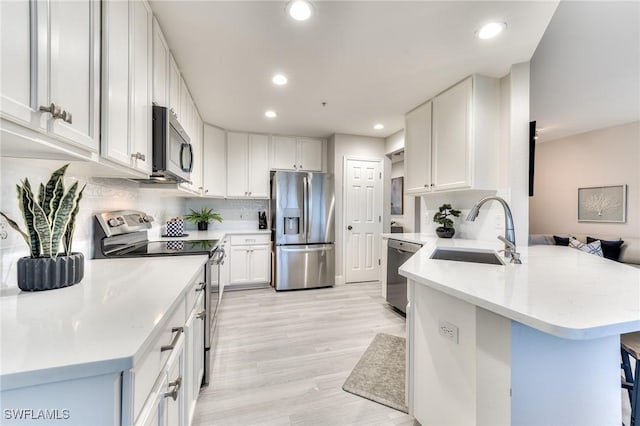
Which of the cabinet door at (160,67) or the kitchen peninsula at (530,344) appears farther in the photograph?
the cabinet door at (160,67)

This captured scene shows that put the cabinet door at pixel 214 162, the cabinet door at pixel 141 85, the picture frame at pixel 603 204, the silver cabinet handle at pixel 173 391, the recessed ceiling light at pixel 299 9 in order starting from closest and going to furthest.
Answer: the silver cabinet handle at pixel 173 391 → the cabinet door at pixel 141 85 → the recessed ceiling light at pixel 299 9 → the cabinet door at pixel 214 162 → the picture frame at pixel 603 204

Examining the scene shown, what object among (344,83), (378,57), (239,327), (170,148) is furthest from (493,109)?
(239,327)

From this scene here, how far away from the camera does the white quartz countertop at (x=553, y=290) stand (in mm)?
690

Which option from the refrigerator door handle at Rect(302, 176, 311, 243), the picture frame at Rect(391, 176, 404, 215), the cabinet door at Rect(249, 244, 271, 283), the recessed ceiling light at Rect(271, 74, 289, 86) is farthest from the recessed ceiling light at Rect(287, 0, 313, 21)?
the picture frame at Rect(391, 176, 404, 215)

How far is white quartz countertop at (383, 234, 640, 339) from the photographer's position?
2.26ft

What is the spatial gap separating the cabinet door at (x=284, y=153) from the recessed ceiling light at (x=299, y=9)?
8.57 feet

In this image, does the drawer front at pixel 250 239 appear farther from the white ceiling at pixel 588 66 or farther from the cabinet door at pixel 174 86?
the white ceiling at pixel 588 66

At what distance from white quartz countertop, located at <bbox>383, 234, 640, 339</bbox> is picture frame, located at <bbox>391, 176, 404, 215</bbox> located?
4.24m

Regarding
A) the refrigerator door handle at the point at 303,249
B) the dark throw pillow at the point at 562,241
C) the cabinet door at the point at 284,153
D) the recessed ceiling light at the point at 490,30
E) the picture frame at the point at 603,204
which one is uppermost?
the recessed ceiling light at the point at 490,30

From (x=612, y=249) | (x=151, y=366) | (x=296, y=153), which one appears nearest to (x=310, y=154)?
(x=296, y=153)

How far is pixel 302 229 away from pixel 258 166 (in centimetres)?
126

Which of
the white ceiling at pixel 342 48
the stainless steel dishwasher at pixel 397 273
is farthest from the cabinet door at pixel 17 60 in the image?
the stainless steel dishwasher at pixel 397 273

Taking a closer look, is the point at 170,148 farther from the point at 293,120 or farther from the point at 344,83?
the point at 293,120

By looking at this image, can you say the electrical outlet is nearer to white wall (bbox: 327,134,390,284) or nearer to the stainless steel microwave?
the stainless steel microwave
